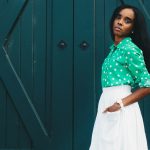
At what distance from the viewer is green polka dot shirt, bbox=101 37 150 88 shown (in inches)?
151

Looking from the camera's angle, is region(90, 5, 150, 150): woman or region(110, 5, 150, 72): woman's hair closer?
region(90, 5, 150, 150): woman

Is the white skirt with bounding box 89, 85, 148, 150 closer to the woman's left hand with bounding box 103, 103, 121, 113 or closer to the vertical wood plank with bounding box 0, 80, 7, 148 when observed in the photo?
the woman's left hand with bounding box 103, 103, 121, 113

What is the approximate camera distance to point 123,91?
3883 mm

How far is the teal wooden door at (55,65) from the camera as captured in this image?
495 centimetres

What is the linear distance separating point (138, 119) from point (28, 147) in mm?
1465

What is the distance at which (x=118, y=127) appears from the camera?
12.5 feet

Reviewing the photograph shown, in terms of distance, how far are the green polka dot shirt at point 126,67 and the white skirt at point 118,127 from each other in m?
0.05

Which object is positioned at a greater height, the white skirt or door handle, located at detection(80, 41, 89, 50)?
door handle, located at detection(80, 41, 89, 50)

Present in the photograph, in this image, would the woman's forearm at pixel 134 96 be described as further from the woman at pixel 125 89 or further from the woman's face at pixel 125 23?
the woman's face at pixel 125 23

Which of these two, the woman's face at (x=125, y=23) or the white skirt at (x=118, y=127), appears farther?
the woman's face at (x=125, y=23)

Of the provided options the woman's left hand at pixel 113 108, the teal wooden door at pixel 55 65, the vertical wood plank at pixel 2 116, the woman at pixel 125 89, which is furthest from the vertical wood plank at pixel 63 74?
the woman's left hand at pixel 113 108

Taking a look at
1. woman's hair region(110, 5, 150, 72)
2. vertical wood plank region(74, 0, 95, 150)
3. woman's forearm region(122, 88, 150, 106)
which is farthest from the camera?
vertical wood plank region(74, 0, 95, 150)

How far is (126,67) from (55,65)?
121 centimetres

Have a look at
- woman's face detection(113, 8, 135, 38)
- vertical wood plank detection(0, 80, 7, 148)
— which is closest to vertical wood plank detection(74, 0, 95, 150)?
vertical wood plank detection(0, 80, 7, 148)
